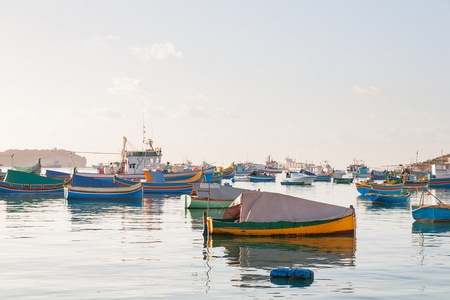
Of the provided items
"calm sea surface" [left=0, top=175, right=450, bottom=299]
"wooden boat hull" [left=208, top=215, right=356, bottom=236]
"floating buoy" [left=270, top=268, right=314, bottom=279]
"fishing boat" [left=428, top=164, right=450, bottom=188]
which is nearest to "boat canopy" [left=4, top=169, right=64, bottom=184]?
"calm sea surface" [left=0, top=175, right=450, bottom=299]

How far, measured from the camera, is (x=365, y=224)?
1613 inches

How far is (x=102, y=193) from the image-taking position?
6556 cm

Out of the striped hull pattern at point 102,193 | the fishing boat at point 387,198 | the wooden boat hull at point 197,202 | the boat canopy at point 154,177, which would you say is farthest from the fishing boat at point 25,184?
the fishing boat at point 387,198

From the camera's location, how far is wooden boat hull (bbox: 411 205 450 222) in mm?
39781

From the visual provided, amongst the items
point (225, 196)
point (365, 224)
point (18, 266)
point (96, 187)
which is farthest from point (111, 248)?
point (96, 187)

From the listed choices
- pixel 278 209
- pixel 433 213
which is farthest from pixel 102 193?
pixel 433 213

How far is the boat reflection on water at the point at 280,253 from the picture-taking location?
2125 cm

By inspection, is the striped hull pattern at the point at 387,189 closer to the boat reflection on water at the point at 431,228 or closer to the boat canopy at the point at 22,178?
the boat reflection on water at the point at 431,228

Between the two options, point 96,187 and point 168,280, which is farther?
point 96,187

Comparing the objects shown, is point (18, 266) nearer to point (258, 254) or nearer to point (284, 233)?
point (258, 254)

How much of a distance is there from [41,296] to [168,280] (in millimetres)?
4603

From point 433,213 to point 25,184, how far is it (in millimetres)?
52692

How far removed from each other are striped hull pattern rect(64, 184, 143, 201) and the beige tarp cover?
35.8 meters

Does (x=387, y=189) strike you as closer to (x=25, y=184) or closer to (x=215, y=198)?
(x=215, y=198)
